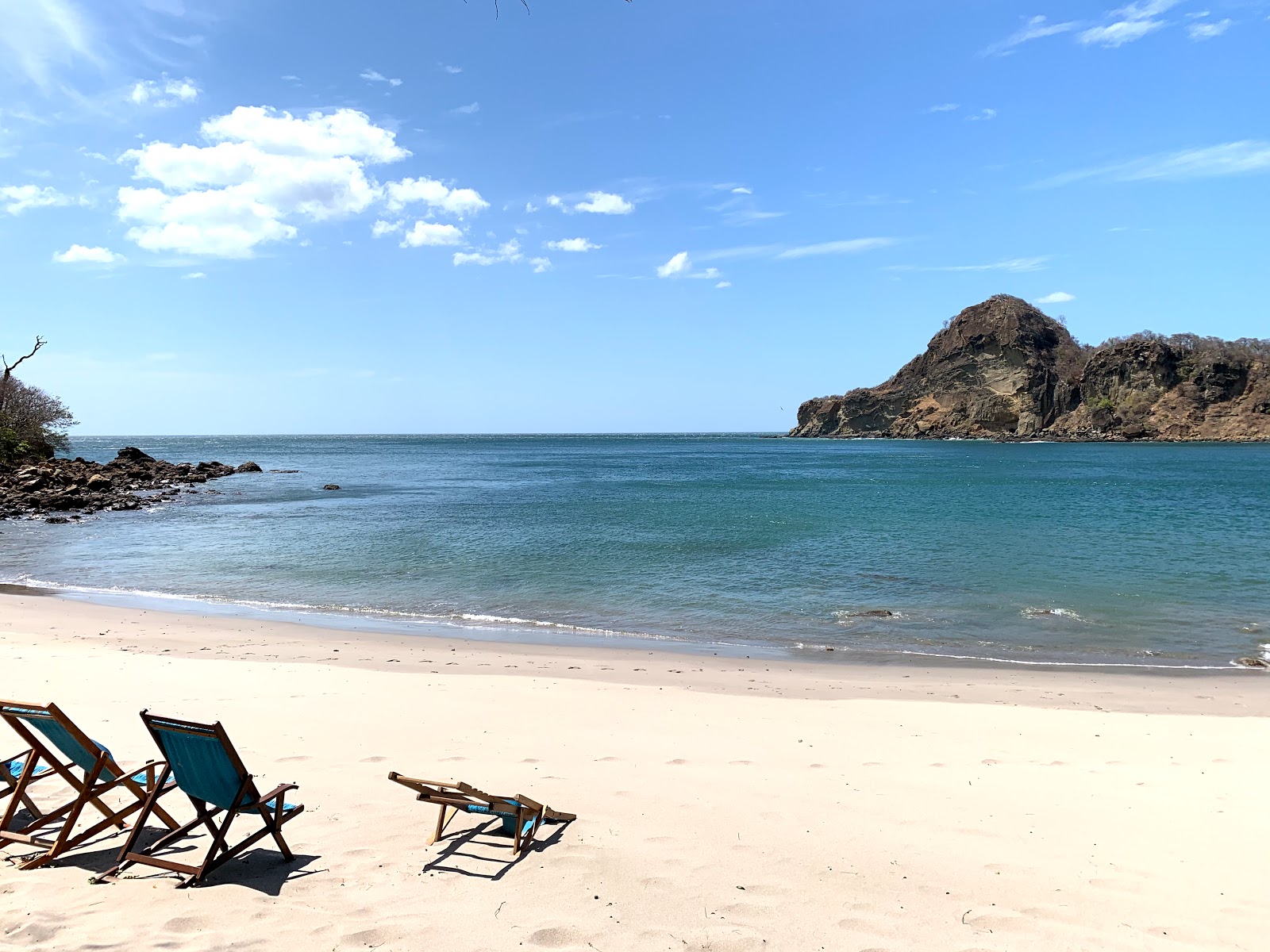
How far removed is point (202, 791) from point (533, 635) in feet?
30.0

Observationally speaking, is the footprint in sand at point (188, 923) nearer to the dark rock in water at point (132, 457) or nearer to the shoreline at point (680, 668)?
the shoreline at point (680, 668)

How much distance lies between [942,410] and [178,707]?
166 m

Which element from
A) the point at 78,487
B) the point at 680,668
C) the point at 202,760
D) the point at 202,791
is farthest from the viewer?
the point at 78,487

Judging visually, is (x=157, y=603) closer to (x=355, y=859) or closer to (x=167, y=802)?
(x=167, y=802)

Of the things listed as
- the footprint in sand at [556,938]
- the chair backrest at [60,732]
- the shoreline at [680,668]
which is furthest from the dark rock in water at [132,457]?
the footprint in sand at [556,938]

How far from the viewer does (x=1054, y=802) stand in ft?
19.2

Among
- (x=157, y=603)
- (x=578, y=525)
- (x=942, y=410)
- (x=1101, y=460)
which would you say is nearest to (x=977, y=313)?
(x=942, y=410)

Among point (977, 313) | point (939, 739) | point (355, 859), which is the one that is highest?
point (977, 313)

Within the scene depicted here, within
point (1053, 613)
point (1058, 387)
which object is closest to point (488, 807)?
point (1053, 613)

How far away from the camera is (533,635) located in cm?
1340

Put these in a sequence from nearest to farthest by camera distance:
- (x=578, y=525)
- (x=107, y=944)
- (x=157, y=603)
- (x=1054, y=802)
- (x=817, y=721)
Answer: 1. (x=107, y=944)
2. (x=1054, y=802)
3. (x=817, y=721)
4. (x=157, y=603)
5. (x=578, y=525)

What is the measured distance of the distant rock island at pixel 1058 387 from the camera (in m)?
124

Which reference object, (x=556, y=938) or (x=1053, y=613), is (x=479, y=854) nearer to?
(x=556, y=938)

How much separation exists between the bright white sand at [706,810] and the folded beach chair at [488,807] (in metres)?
0.14
